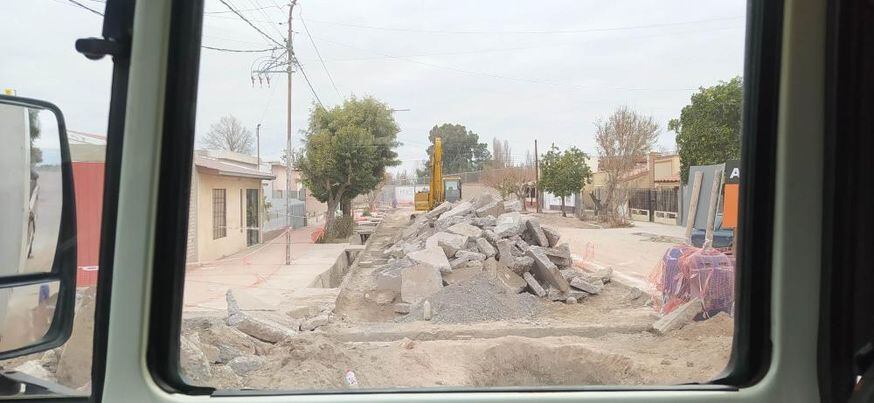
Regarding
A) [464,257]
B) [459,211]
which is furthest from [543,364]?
[459,211]

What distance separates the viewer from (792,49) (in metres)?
1.25

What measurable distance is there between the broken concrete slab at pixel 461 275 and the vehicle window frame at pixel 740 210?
504cm

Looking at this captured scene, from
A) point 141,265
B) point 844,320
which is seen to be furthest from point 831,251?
point 141,265

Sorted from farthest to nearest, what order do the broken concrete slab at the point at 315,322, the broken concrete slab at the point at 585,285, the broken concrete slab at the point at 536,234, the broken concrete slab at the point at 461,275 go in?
the broken concrete slab at the point at 536,234 < the broken concrete slab at the point at 461,275 < the broken concrete slab at the point at 585,285 < the broken concrete slab at the point at 315,322

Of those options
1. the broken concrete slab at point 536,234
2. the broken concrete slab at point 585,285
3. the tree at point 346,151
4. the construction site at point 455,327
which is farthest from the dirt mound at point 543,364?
the broken concrete slab at point 536,234

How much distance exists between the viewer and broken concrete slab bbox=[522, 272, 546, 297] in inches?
261

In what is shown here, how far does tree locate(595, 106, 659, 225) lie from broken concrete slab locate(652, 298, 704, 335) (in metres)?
0.55

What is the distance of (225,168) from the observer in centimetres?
171

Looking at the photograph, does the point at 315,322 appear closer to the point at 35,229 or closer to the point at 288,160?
the point at 288,160

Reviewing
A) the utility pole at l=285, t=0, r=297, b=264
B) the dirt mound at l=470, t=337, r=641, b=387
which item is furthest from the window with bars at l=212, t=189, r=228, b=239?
the dirt mound at l=470, t=337, r=641, b=387

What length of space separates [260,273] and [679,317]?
6.76 feet

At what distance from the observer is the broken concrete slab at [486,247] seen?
7.74 m

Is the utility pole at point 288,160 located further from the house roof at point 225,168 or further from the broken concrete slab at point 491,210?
the broken concrete slab at point 491,210

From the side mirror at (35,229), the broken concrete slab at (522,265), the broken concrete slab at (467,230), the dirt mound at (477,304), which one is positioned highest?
the side mirror at (35,229)
